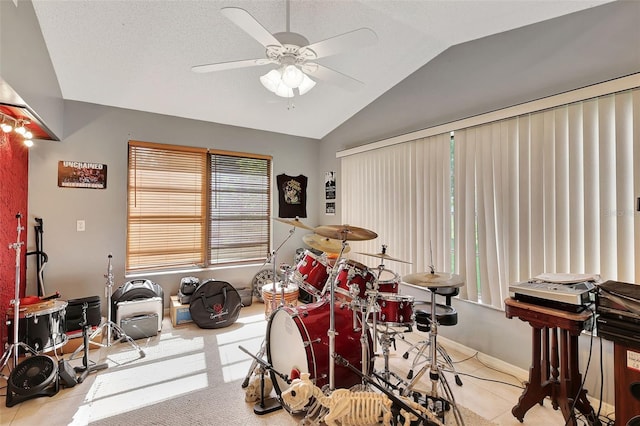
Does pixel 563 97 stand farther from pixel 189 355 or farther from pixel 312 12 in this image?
pixel 189 355

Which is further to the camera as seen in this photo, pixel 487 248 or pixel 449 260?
pixel 449 260

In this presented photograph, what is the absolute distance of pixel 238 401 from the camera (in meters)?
2.08

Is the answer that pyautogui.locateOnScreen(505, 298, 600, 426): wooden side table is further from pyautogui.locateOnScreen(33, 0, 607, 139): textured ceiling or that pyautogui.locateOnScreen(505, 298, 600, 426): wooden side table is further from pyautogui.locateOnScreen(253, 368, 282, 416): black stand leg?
pyautogui.locateOnScreen(33, 0, 607, 139): textured ceiling

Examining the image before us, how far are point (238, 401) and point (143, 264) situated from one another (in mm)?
2363

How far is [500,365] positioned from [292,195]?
10.9 ft

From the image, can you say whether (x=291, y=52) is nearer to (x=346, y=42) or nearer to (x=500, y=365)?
(x=346, y=42)

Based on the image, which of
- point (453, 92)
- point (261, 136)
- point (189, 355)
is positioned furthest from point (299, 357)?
point (261, 136)

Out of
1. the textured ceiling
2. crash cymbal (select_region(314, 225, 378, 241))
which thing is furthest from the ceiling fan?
crash cymbal (select_region(314, 225, 378, 241))

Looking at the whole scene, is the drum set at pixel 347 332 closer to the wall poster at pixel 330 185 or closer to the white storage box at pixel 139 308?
the white storage box at pixel 139 308

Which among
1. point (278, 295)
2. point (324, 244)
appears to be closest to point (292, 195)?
point (278, 295)

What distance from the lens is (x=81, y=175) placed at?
3271mm

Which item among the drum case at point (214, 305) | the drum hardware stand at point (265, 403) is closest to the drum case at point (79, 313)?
the drum case at point (214, 305)

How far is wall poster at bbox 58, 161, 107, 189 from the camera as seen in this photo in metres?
3.18

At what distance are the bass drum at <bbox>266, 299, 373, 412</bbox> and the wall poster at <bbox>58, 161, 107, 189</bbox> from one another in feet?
8.94
